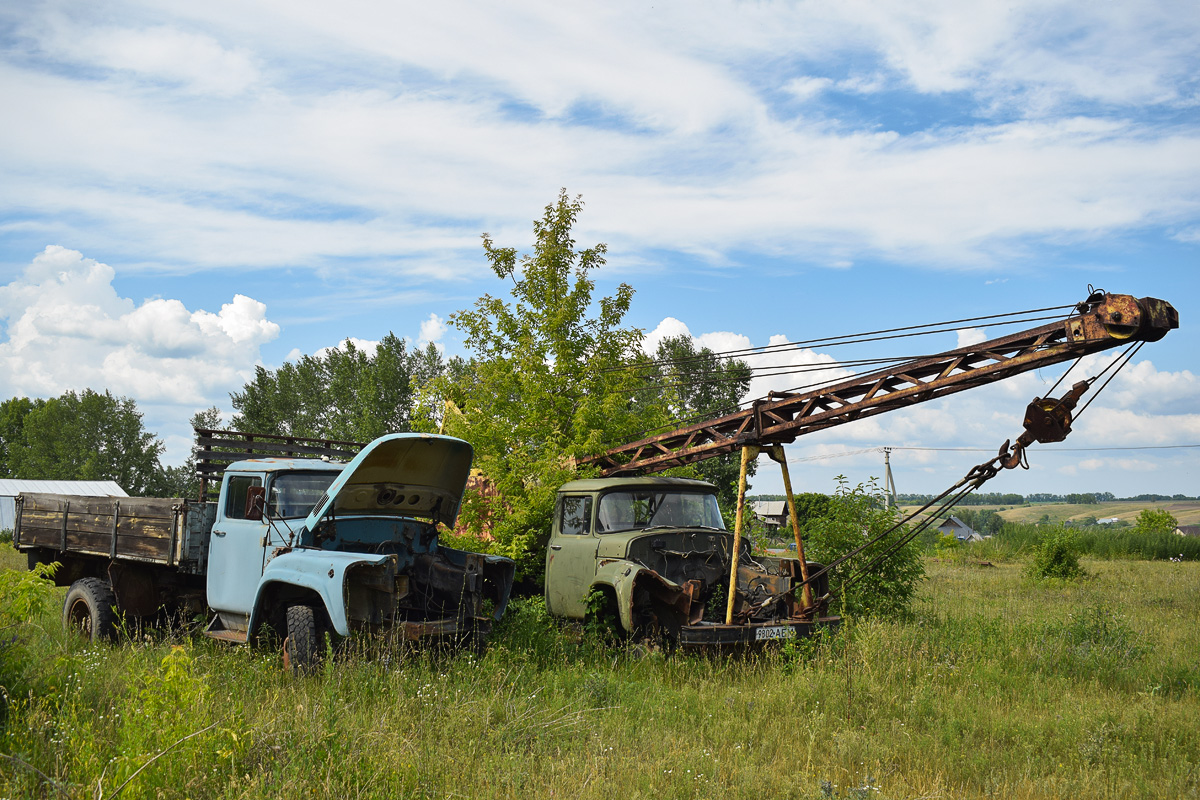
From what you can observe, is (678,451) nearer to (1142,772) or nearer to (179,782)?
(1142,772)

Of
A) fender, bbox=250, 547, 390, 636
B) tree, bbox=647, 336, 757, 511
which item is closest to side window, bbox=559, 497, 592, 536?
fender, bbox=250, 547, 390, 636

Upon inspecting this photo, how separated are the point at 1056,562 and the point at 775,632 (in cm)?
1589

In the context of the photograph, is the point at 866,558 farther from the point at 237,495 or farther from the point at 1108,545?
the point at 1108,545

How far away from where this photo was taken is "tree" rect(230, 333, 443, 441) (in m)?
46.5

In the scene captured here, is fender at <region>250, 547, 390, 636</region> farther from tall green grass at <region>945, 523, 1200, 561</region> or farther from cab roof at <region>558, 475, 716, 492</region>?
tall green grass at <region>945, 523, 1200, 561</region>

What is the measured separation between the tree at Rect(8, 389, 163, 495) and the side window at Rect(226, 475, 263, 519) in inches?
2447

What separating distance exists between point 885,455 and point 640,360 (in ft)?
113

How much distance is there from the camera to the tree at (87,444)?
209 feet

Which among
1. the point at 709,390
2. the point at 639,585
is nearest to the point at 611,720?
the point at 639,585

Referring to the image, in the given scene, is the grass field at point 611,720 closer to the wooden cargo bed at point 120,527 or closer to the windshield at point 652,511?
the wooden cargo bed at point 120,527

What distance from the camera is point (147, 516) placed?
9148 millimetres

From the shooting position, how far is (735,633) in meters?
8.56

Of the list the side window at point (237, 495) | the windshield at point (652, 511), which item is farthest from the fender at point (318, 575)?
the windshield at point (652, 511)

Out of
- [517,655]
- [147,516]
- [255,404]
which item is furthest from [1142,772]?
[255,404]
